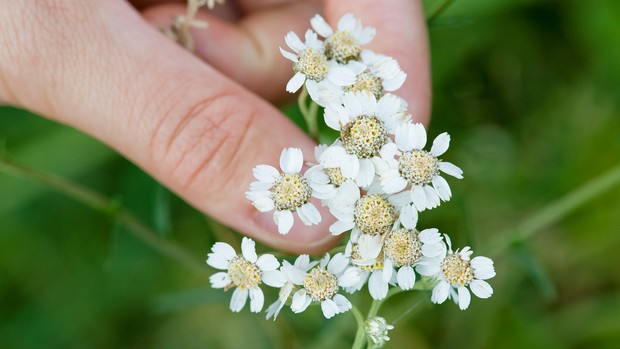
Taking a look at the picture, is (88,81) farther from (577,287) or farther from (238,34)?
(577,287)

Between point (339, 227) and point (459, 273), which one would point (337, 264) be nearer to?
point (339, 227)

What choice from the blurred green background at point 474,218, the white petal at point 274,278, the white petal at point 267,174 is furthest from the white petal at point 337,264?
the blurred green background at point 474,218

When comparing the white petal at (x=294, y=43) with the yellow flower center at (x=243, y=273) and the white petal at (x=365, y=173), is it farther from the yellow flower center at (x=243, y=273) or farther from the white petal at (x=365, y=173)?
the yellow flower center at (x=243, y=273)

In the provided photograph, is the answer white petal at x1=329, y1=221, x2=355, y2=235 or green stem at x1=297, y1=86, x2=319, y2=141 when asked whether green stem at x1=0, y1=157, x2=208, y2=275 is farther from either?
white petal at x1=329, y1=221, x2=355, y2=235

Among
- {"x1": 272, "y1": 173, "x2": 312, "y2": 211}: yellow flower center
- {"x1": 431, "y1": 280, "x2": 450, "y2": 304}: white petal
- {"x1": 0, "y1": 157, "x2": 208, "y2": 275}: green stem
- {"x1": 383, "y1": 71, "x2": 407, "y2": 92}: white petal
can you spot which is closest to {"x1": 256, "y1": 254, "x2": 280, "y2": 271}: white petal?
{"x1": 272, "y1": 173, "x2": 312, "y2": 211}: yellow flower center

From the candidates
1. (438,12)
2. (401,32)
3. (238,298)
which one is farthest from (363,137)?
(438,12)

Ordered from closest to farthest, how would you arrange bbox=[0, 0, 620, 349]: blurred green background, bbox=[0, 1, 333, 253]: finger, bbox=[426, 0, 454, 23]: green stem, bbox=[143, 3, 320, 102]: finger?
1. bbox=[0, 1, 333, 253]: finger
2. bbox=[426, 0, 454, 23]: green stem
3. bbox=[143, 3, 320, 102]: finger
4. bbox=[0, 0, 620, 349]: blurred green background

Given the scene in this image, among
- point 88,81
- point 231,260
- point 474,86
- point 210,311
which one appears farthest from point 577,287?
point 88,81
